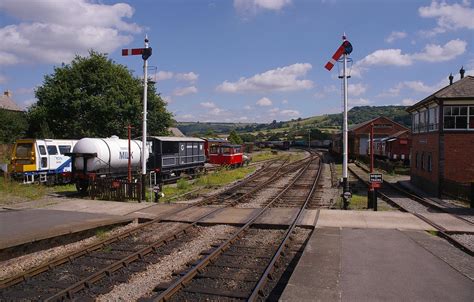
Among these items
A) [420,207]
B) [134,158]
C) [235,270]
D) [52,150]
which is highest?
[52,150]

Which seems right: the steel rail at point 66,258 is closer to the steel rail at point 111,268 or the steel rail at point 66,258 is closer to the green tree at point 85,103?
the steel rail at point 111,268

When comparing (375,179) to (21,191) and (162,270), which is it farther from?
(21,191)

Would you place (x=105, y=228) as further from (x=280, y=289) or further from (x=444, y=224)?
(x=444, y=224)

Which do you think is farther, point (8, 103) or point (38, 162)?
point (8, 103)

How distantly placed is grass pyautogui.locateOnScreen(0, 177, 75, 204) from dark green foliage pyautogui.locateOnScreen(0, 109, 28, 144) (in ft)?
57.3

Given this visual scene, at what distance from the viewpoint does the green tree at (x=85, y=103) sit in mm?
38969

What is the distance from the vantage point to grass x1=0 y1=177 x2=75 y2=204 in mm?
18922

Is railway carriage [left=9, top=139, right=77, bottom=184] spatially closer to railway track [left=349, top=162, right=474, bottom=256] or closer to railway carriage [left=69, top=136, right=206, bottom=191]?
railway carriage [left=69, top=136, right=206, bottom=191]

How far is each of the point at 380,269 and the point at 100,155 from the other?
15.7 m

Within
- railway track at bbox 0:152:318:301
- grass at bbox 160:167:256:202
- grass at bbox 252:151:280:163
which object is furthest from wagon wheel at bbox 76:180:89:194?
grass at bbox 252:151:280:163

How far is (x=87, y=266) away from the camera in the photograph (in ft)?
29.0

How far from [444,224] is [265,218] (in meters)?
5.42

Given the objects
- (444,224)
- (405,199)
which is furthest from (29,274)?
(405,199)

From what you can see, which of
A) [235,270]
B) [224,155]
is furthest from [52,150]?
[235,270]
